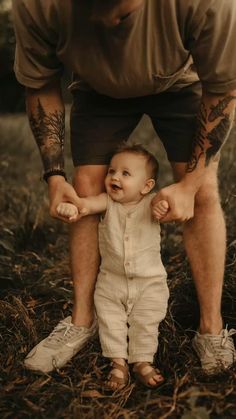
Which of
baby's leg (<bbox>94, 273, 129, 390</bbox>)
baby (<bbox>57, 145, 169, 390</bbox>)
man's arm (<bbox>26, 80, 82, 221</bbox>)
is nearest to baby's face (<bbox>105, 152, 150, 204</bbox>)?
baby (<bbox>57, 145, 169, 390</bbox>)

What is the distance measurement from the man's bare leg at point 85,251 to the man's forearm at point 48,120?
13cm

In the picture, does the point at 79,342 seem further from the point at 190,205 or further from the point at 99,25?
the point at 99,25

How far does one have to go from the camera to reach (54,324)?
3260 mm

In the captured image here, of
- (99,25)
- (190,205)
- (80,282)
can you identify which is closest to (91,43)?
(99,25)

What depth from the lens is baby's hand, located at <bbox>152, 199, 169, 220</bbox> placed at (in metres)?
2.62

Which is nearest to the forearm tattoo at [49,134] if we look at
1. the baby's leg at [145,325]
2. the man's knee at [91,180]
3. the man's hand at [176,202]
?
the man's knee at [91,180]

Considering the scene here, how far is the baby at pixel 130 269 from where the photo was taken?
273 centimetres

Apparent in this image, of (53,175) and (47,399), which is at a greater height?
(53,175)

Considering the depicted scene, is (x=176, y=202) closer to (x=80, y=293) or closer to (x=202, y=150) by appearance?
(x=202, y=150)

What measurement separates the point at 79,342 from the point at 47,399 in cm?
41

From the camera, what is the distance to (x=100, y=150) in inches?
113

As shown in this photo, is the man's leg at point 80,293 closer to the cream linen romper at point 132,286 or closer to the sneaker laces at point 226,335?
the cream linen romper at point 132,286

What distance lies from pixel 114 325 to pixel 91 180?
63 centimetres

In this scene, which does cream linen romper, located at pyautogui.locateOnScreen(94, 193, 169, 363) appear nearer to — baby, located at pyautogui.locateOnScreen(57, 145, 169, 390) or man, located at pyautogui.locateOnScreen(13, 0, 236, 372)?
baby, located at pyautogui.locateOnScreen(57, 145, 169, 390)
